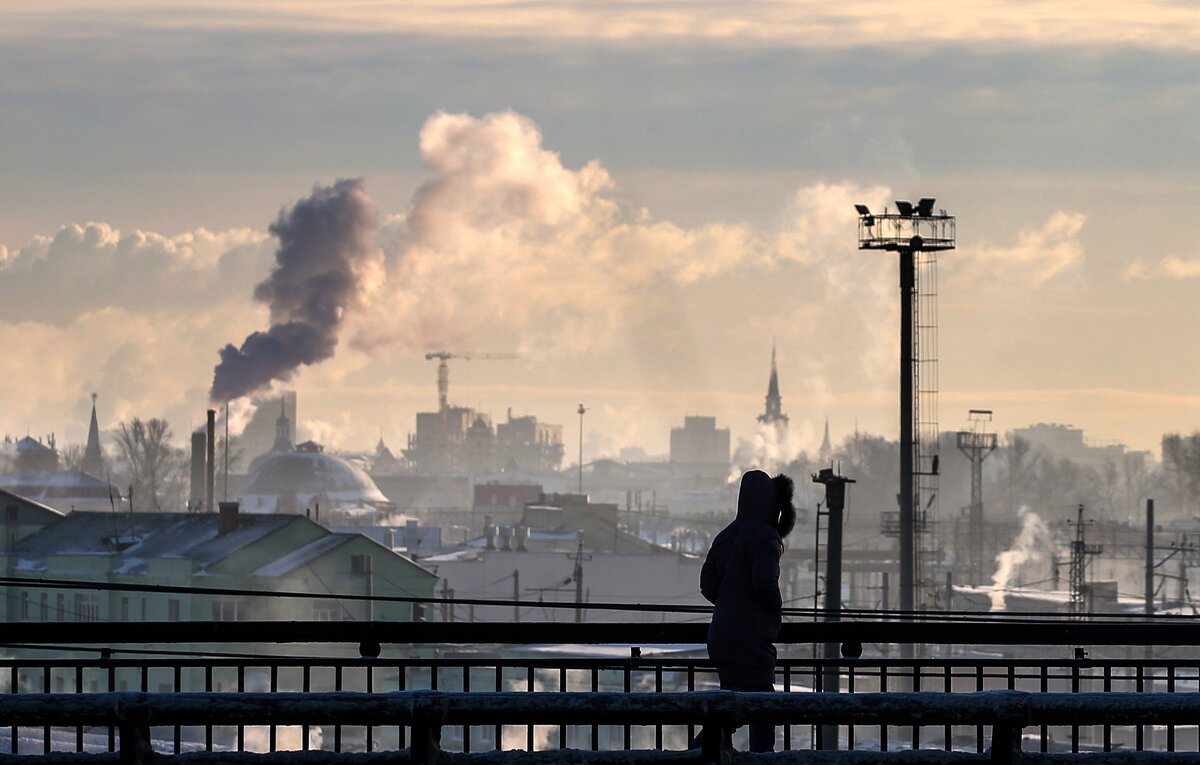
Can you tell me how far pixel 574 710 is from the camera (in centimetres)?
706

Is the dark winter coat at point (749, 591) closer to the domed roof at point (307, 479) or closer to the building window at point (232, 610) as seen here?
the building window at point (232, 610)

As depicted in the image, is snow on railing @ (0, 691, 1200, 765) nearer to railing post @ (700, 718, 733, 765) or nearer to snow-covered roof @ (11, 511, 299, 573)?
railing post @ (700, 718, 733, 765)

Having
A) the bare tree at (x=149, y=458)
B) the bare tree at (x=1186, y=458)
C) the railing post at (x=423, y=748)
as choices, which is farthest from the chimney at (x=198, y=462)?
the railing post at (x=423, y=748)

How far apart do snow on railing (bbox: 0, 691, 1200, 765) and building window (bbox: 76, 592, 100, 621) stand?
5776cm

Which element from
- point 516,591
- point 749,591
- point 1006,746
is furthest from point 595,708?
point 516,591

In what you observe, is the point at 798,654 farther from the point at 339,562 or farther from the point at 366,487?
the point at 366,487

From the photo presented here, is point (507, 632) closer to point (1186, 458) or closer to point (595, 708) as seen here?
point (595, 708)

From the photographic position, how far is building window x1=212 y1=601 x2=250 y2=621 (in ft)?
196

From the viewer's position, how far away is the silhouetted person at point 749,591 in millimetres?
9844

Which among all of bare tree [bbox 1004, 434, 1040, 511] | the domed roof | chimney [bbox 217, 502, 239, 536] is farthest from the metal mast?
bare tree [bbox 1004, 434, 1040, 511]

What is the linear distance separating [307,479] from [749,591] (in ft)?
563

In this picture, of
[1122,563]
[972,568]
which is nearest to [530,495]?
[1122,563]

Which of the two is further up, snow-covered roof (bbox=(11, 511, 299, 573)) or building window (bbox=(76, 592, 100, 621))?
snow-covered roof (bbox=(11, 511, 299, 573))

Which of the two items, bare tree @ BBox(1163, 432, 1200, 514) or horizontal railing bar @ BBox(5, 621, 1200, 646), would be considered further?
bare tree @ BBox(1163, 432, 1200, 514)
